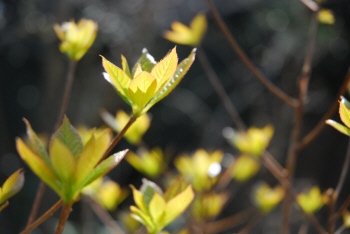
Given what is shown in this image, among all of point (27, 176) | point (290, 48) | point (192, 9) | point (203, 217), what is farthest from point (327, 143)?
point (203, 217)

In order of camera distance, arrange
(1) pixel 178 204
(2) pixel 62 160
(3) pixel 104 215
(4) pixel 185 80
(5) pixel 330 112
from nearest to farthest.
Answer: (2) pixel 62 160
(1) pixel 178 204
(5) pixel 330 112
(3) pixel 104 215
(4) pixel 185 80

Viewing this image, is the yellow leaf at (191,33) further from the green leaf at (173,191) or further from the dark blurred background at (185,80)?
the dark blurred background at (185,80)

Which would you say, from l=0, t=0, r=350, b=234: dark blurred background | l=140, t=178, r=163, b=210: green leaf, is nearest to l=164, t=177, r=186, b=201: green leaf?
l=140, t=178, r=163, b=210: green leaf

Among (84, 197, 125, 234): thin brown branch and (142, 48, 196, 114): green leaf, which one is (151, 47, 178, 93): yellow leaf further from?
(84, 197, 125, 234): thin brown branch

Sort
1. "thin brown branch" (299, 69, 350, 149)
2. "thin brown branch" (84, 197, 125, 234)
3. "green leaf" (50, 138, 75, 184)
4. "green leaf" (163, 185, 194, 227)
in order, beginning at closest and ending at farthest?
"green leaf" (50, 138, 75, 184) < "green leaf" (163, 185, 194, 227) < "thin brown branch" (299, 69, 350, 149) < "thin brown branch" (84, 197, 125, 234)

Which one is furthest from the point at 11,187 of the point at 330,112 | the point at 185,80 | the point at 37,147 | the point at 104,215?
the point at 185,80

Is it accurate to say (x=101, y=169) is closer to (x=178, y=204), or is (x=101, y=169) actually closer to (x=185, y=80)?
(x=178, y=204)

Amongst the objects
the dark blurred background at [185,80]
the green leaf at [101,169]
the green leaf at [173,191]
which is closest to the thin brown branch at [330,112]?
the green leaf at [173,191]

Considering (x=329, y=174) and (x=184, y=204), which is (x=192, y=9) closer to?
(x=329, y=174)
